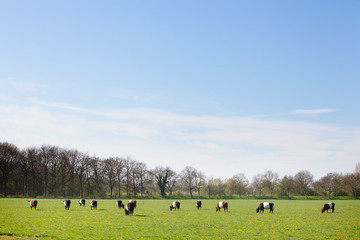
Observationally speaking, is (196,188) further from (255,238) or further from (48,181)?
(255,238)

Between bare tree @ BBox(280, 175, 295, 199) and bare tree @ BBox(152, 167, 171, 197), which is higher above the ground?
bare tree @ BBox(152, 167, 171, 197)

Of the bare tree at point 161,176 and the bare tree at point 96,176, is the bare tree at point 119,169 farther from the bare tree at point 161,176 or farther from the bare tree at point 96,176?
the bare tree at point 161,176

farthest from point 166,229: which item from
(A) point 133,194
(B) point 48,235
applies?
(A) point 133,194

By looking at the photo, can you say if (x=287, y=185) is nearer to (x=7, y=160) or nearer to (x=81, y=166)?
(x=81, y=166)

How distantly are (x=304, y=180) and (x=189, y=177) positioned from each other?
58835 millimetres

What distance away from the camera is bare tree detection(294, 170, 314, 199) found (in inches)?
5257

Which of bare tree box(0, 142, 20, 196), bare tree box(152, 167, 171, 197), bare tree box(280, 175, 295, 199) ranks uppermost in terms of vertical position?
bare tree box(0, 142, 20, 196)

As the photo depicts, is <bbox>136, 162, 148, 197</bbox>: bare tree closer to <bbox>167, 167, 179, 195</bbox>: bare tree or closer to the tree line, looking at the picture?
the tree line

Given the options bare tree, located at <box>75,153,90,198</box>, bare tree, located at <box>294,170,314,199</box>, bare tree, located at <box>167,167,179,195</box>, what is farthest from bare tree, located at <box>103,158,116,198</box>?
bare tree, located at <box>294,170,314,199</box>

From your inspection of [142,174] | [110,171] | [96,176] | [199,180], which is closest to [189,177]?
[199,180]

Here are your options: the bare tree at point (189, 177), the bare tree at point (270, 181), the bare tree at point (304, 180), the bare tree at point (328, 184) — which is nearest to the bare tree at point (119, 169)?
the bare tree at point (189, 177)

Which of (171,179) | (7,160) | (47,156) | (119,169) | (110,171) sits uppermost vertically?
(47,156)

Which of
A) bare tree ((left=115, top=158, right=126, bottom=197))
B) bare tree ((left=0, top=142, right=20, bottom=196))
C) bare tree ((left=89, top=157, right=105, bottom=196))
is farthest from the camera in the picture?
bare tree ((left=115, top=158, right=126, bottom=197))

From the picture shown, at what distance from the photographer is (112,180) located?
4429 inches
